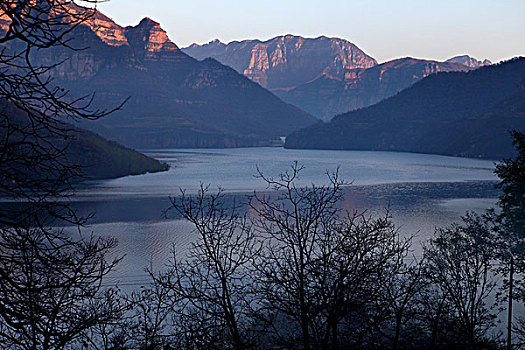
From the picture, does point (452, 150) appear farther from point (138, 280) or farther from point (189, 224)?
point (138, 280)

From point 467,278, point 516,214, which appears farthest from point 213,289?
point 516,214

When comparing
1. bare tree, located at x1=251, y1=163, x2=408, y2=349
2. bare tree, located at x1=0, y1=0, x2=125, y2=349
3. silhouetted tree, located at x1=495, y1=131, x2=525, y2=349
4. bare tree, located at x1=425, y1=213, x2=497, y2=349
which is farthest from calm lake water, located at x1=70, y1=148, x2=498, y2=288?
bare tree, located at x1=0, y1=0, x2=125, y2=349

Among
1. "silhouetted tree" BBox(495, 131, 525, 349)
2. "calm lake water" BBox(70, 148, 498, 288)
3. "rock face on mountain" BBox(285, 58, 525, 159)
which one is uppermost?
"rock face on mountain" BBox(285, 58, 525, 159)

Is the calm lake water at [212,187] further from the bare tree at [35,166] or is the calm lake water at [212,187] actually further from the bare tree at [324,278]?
the bare tree at [35,166]

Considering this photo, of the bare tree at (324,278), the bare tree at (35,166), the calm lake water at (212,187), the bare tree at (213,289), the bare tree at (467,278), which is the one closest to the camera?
the bare tree at (35,166)

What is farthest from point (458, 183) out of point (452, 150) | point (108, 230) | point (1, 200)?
point (452, 150)

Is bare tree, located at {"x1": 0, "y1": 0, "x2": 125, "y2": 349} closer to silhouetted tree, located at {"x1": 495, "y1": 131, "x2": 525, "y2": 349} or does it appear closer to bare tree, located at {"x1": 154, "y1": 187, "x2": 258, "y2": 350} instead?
bare tree, located at {"x1": 154, "y1": 187, "x2": 258, "y2": 350}

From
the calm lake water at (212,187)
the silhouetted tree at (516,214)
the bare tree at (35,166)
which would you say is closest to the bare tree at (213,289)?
the bare tree at (35,166)

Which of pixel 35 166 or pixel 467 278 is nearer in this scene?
pixel 35 166

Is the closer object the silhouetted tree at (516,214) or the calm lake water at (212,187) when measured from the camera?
the silhouetted tree at (516,214)

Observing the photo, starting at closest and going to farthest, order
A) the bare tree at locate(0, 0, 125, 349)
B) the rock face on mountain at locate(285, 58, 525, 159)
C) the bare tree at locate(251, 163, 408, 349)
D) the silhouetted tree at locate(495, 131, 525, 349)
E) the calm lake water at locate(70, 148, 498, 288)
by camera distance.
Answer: the bare tree at locate(0, 0, 125, 349) < the bare tree at locate(251, 163, 408, 349) < the silhouetted tree at locate(495, 131, 525, 349) < the calm lake water at locate(70, 148, 498, 288) < the rock face on mountain at locate(285, 58, 525, 159)

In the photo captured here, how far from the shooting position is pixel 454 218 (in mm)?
40781

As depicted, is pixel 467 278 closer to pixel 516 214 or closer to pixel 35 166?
pixel 516 214

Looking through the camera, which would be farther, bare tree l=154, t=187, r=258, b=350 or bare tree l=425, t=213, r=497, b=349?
bare tree l=425, t=213, r=497, b=349
